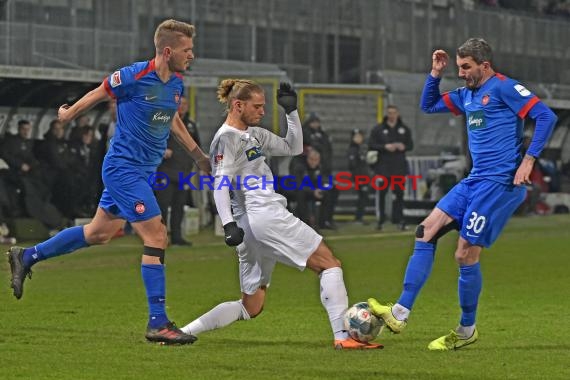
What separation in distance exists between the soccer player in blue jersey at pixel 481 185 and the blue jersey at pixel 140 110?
1980mm

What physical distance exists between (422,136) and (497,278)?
14657 millimetres

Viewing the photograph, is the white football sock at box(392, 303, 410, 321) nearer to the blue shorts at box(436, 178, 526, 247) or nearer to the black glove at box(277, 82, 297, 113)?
the blue shorts at box(436, 178, 526, 247)

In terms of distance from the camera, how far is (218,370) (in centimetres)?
797

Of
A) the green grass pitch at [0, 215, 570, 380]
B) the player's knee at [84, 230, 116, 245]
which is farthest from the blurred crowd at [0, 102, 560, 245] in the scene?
the player's knee at [84, 230, 116, 245]

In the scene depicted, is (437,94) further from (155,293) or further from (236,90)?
(155,293)

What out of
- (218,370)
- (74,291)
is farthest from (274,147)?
(74,291)

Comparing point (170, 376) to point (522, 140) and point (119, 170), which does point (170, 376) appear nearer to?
point (119, 170)

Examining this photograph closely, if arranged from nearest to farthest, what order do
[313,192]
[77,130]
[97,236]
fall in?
[97,236] → [77,130] → [313,192]

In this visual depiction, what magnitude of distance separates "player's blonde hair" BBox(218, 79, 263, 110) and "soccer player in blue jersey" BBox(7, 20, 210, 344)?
43cm

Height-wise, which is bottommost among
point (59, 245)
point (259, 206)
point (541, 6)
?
point (59, 245)

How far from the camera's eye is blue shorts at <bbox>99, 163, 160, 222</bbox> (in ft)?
31.1

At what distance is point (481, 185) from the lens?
30.0ft

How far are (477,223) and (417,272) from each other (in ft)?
1.69

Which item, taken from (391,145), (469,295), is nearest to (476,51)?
(469,295)
